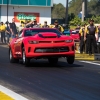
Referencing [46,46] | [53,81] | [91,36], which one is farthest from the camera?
[91,36]

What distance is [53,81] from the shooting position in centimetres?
1398

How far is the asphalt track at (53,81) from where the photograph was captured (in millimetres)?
11360

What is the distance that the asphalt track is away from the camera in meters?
11.4

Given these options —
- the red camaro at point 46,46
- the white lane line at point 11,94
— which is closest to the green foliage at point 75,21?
the red camaro at point 46,46

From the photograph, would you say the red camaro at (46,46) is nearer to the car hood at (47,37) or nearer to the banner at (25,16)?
the car hood at (47,37)

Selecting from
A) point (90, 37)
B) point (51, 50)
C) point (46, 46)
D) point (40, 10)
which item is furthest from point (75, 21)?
point (46, 46)

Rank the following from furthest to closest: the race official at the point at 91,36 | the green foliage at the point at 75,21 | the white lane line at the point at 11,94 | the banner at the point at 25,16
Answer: the green foliage at the point at 75,21 < the banner at the point at 25,16 < the race official at the point at 91,36 < the white lane line at the point at 11,94

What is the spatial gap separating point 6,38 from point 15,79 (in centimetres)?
3001

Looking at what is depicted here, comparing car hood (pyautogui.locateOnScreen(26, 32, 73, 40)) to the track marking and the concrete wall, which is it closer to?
the track marking

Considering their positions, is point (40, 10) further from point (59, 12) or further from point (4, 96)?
point (59, 12)

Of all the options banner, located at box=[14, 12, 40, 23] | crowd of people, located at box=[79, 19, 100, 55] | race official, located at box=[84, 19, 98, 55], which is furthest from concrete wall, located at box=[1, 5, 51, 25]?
race official, located at box=[84, 19, 98, 55]

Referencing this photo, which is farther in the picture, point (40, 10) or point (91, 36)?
point (40, 10)

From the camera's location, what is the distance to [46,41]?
18516 millimetres

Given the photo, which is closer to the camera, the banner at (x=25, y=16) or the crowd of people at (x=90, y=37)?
the crowd of people at (x=90, y=37)
